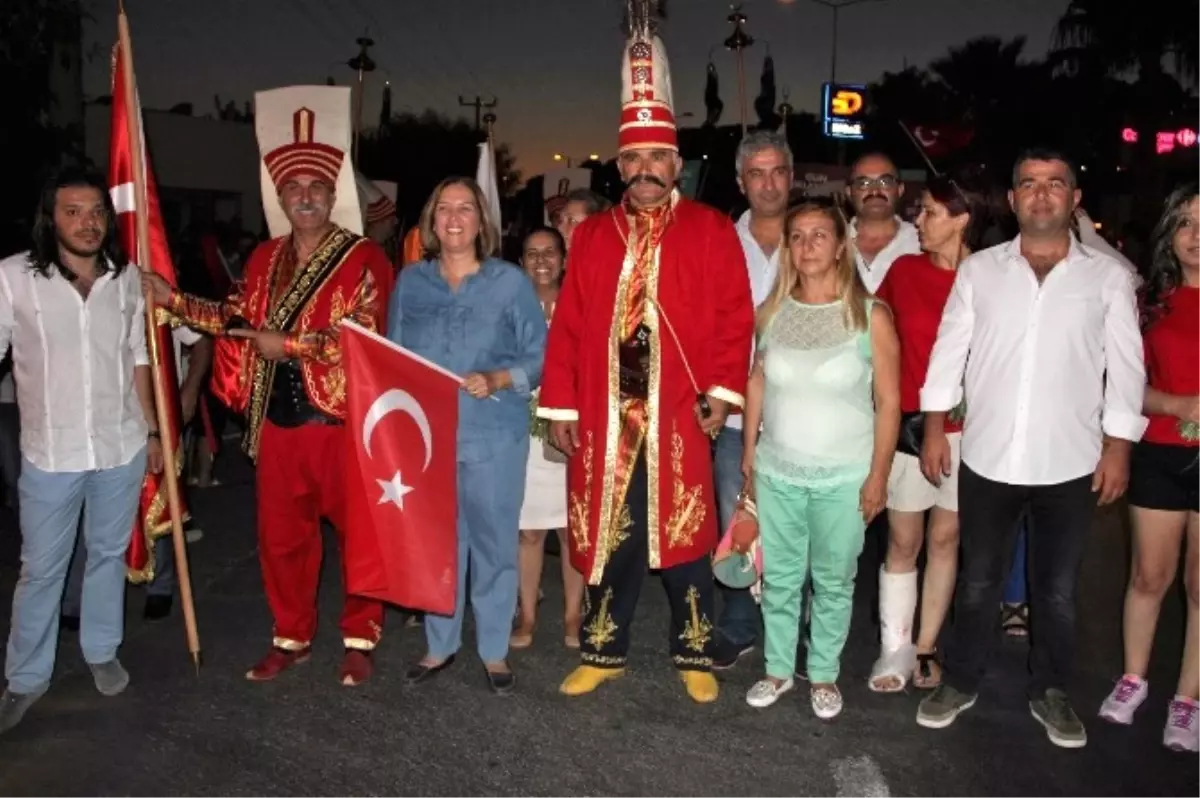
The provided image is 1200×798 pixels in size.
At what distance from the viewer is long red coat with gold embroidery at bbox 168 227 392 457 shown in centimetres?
470

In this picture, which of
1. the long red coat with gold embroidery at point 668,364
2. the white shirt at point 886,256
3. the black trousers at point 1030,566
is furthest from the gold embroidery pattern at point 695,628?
the white shirt at point 886,256

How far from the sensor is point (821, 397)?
4.35 m

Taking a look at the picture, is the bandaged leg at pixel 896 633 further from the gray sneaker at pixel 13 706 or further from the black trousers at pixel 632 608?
the gray sneaker at pixel 13 706

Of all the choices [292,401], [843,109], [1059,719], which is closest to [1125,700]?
[1059,719]

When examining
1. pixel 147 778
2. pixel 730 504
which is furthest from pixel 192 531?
pixel 730 504

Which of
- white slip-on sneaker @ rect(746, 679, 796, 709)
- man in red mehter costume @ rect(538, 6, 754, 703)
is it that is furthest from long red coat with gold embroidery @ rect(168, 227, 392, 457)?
Answer: white slip-on sneaker @ rect(746, 679, 796, 709)

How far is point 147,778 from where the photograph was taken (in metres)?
3.93

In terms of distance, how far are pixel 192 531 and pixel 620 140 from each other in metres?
4.39

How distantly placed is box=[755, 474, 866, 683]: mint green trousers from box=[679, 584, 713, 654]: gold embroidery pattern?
10.5 inches

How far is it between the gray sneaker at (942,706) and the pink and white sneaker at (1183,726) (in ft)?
2.35

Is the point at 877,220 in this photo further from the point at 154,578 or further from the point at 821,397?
the point at 154,578

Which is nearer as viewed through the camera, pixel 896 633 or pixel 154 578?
pixel 896 633

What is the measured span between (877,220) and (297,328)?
101 inches

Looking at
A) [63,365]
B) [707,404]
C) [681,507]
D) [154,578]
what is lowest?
[154,578]
